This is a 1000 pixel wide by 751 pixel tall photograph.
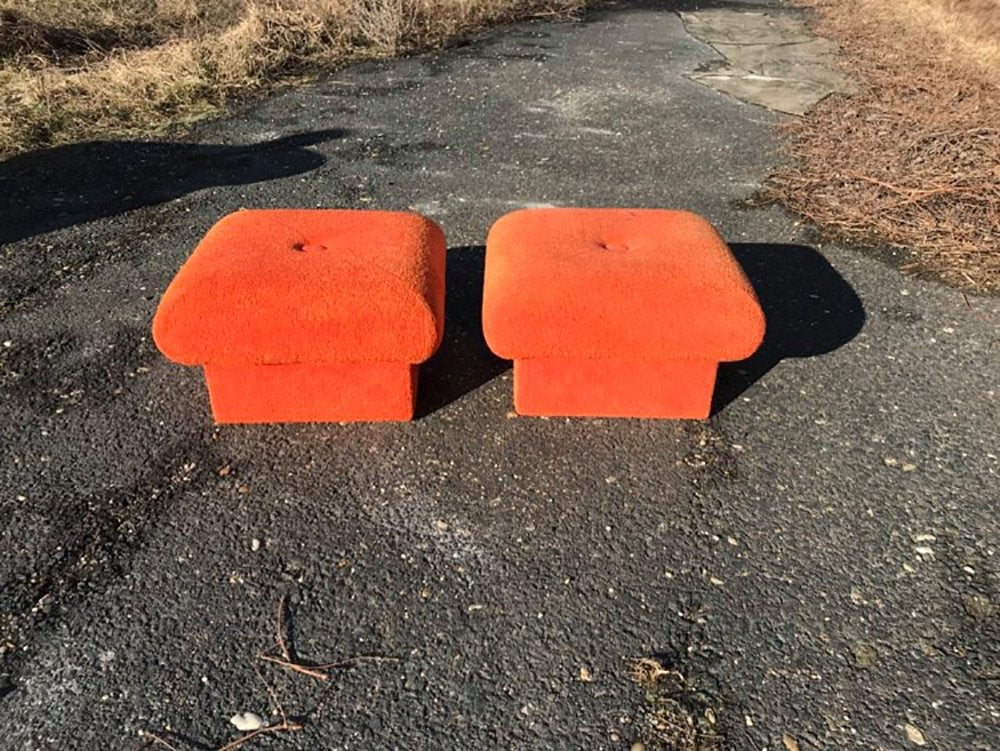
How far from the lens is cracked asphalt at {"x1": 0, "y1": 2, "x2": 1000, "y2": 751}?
1.93 metres

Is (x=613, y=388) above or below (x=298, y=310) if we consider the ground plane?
below

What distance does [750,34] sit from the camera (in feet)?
28.3

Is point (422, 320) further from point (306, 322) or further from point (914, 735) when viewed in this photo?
point (914, 735)

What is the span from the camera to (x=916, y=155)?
16.8 ft

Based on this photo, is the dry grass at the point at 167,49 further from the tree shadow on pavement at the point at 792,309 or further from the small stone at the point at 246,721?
the small stone at the point at 246,721

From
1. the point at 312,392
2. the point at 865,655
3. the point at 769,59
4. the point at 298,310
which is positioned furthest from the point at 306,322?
the point at 769,59

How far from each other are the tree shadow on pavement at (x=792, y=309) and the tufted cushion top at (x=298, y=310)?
4.02ft

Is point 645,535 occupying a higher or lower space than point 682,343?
lower

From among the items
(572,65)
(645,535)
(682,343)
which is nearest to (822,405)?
(682,343)

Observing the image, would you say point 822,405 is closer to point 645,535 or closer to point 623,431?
point 623,431

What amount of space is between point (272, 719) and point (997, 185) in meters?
4.77

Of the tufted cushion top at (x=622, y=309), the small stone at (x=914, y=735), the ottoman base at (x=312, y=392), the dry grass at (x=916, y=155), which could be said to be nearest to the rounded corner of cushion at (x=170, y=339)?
the ottoman base at (x=312, y=392)

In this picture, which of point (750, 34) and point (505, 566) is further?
point (750, 34)

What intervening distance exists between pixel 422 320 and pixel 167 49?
5.72m
